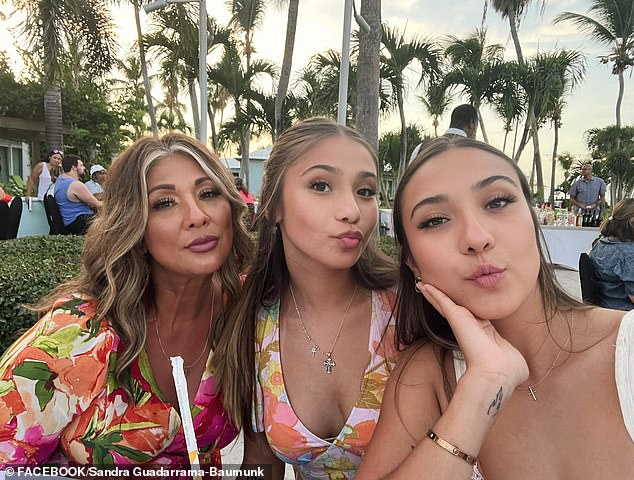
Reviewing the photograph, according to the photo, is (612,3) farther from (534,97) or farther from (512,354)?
(512,354)

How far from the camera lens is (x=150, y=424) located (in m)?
1.91

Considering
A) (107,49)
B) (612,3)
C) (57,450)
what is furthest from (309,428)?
(612,3)

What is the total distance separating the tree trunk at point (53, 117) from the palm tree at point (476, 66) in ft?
49.4

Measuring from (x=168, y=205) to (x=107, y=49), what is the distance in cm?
1613

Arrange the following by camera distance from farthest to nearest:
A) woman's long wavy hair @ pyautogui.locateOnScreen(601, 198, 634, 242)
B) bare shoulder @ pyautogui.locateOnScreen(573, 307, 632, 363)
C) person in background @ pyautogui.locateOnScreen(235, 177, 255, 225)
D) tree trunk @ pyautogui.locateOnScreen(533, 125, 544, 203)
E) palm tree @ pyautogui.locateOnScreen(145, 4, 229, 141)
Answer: tree trunk @ pyautogui.locateOnScreen(533, 125, 544, 203), palm tree @ pyautogui.locateOnScreen(145, 4, 229, 141), woman's long wavy hair @ pyautogui.locateOnScreen(601, 198, 634, 242), person in background @ pyautogui.locateOnScreen(235, 177, 255, 225), bare shoulder @ pyautogui.locateOnScreen(573, 307, 632, 363)

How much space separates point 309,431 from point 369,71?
7744mm

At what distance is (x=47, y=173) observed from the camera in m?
10.7

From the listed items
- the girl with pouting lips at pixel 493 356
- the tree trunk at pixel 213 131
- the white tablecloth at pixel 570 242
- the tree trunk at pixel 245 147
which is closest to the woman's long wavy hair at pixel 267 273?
the girl with pouting lips at pixel 493 356

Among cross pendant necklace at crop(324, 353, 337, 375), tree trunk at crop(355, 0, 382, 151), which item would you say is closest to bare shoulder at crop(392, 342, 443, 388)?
cross pendant necklace at crop(324, 353, 337, 375)

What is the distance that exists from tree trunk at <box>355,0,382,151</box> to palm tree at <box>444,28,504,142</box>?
12.7 meters

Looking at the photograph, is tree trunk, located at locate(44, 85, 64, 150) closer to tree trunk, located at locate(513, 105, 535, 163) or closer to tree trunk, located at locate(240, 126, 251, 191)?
tree trunk, located at locate(240, 126, 251, 191)

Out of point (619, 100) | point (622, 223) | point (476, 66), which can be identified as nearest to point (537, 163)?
point (476, 66)

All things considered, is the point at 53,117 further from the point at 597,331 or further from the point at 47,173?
the point at 597,331

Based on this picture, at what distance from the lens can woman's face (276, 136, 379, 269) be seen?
1.95 m
